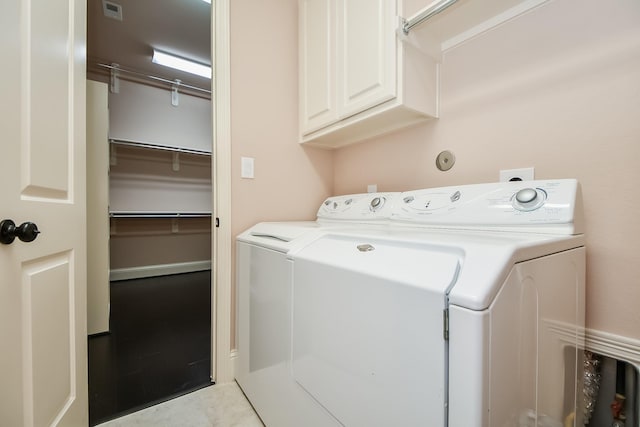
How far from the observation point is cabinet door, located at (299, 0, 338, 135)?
1549mm

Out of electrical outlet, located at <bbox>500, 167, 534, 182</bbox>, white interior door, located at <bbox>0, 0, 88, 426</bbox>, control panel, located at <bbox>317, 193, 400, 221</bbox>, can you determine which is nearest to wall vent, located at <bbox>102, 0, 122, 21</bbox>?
white interior door, located at <bbox>0, 0, 88, 426</bbox>

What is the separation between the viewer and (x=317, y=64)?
165 cm

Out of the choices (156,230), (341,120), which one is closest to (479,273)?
(341,120)

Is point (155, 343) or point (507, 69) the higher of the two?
point (507, 69)

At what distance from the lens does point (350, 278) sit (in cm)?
71

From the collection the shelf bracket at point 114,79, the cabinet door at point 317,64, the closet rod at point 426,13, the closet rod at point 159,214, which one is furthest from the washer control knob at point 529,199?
the shelf bracket at point 114,79

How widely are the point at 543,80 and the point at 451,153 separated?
0.43m

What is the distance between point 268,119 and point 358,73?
2.19ft

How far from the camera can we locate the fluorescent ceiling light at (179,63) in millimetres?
3107

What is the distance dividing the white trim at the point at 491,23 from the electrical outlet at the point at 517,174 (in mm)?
637

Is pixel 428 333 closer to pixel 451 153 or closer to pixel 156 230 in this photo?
pixel 451 153

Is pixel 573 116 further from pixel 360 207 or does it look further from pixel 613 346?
pixel 360 207

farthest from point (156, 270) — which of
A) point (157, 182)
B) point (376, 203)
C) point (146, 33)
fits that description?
point (376, 203)

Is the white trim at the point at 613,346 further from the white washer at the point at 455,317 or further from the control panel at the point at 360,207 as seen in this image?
the control panel at the point at 360,207
